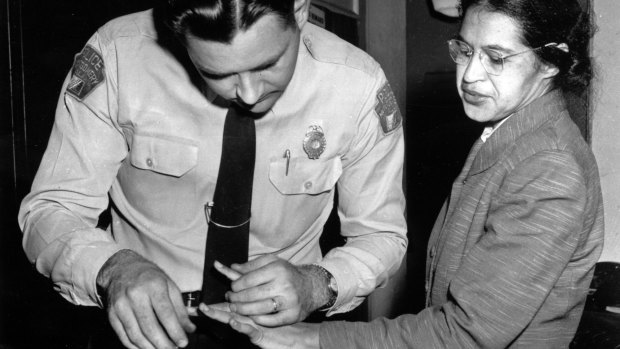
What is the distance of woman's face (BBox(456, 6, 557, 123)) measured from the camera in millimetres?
1417

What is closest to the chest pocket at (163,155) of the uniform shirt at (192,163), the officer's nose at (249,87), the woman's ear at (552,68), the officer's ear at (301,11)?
the uniform shirt at (192,163)

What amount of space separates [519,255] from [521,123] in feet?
1.21

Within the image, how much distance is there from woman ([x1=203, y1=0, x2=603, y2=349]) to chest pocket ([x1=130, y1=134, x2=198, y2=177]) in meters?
0.55

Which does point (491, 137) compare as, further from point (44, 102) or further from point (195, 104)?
point (44, 102)

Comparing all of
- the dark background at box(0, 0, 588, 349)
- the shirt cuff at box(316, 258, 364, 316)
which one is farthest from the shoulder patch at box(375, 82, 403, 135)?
the dark background at box(0, 0, 588, 349)

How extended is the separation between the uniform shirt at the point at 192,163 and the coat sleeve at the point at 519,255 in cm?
45

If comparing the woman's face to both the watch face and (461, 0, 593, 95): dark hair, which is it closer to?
(461, 0, 593, 95): dark hair

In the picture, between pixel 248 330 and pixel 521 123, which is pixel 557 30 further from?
pixel 248 330

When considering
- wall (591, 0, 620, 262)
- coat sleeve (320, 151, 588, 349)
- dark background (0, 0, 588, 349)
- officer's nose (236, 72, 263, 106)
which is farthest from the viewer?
wall (591, 0, 620, 262)

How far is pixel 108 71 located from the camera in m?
1.71

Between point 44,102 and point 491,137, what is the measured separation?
57.7 inches

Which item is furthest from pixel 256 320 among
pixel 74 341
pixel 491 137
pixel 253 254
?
pixel 74 341

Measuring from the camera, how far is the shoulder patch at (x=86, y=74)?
5.47 ft

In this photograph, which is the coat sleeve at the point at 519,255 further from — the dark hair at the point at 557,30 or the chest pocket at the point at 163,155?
the chest pocket at the point at 163,155
